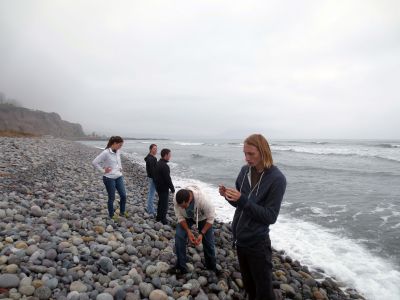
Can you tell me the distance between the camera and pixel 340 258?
25.6 ft

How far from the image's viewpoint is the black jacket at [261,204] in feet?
10.5

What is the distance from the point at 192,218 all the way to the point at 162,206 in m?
2.99

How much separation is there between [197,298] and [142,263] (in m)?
1.32

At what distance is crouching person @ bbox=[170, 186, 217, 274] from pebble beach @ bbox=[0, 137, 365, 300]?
0.32 meters

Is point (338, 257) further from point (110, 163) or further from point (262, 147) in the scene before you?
point (110, 163)

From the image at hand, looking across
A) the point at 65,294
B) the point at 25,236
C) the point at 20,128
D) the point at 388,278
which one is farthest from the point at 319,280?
the point at 20,128

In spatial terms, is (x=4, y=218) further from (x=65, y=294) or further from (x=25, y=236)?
(x=65, y=294)

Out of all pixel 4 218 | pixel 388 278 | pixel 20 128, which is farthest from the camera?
pixel 20 128

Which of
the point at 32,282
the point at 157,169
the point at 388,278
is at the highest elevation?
the point at 157,169

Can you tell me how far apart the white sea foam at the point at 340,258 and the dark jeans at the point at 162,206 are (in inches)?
128

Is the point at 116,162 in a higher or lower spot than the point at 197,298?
higher

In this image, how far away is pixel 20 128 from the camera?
311 ft

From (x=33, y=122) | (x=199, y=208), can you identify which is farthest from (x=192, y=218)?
(x=33, y=122)

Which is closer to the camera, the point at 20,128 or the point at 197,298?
the point at 197,298
